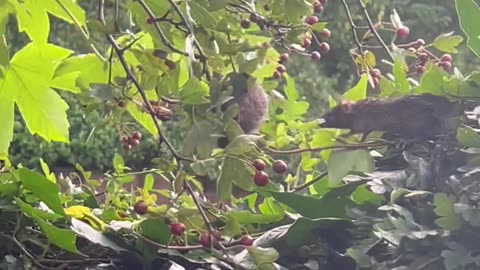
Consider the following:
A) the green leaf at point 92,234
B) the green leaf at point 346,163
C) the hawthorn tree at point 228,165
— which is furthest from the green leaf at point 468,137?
the green leaf at point 92,234

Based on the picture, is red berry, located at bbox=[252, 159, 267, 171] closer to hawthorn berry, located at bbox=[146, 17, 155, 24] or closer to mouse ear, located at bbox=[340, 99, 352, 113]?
mouse ear, located at bbox=[340, 99, 352, 113]

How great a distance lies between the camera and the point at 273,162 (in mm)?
820

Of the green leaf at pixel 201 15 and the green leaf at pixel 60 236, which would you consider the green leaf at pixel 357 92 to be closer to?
the green leaf at pixel 201 15

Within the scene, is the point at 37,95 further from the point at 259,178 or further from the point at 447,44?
the point at 447,44

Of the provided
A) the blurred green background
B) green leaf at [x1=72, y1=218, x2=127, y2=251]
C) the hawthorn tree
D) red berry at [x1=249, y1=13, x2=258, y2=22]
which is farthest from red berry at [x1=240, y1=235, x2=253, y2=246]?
the blurred green background

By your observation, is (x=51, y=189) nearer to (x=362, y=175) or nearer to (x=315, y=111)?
(x=362, y=175)

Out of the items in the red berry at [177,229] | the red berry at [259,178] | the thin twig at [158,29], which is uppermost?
the thin twig at [158,29]

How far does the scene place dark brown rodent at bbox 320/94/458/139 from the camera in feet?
2.33

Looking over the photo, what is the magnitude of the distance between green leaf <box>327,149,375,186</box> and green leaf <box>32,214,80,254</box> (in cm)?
24

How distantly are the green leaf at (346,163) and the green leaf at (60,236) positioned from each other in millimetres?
244

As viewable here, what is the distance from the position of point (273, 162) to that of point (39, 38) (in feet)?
1.19

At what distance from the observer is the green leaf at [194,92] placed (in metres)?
0.78

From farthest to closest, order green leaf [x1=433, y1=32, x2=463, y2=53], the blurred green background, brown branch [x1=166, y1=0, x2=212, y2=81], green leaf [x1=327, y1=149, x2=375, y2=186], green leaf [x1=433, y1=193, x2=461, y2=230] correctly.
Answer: the blurred green background → green leaf [x1=433, y1=32, x2=463, y2=53] → brown branch [x1=166, y1=0, x2=212, y2=81] → green leaf [x1=327, y1=149, x2=375, y2=186] → green leaf [x1=433, y1=193, x2=461, y2=230]

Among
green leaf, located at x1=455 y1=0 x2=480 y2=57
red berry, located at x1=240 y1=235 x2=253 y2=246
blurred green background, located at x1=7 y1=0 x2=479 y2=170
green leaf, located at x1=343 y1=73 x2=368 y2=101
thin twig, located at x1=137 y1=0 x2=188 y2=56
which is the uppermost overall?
green leaf, located at x1=455 y1=0 x2=480 y2=57
